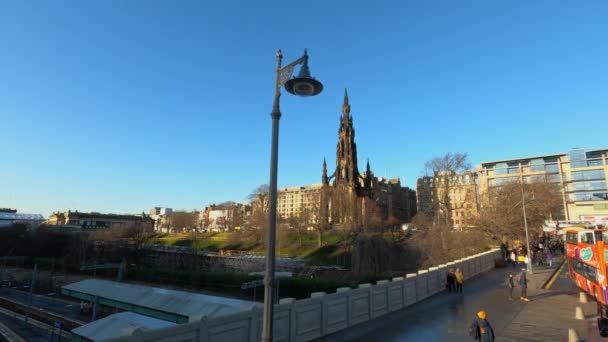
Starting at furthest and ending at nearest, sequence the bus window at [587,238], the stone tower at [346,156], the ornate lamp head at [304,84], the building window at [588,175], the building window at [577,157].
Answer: the building window at [577,157] → the building window at [588,175] → the stone tower at [346,156] → the bus window at [587,238] → the ornate lamp head at [304,84]

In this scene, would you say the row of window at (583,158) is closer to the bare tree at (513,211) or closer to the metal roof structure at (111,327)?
the bare tree at (513,211)

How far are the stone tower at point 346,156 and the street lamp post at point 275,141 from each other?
6602 centimetres

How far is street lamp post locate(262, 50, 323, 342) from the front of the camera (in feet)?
19.0

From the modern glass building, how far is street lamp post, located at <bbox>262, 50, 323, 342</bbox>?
84.2 meters

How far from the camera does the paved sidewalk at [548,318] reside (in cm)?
1070

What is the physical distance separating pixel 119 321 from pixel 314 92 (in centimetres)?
1168

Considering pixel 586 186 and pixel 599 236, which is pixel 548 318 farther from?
pixel 586 186

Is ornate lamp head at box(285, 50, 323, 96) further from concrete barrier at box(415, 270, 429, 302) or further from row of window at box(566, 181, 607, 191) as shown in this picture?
row of window at box(566, 181, 607, 191)

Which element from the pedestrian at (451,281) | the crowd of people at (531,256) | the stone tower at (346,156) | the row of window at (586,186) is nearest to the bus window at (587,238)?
the pedestrian at (451,281)

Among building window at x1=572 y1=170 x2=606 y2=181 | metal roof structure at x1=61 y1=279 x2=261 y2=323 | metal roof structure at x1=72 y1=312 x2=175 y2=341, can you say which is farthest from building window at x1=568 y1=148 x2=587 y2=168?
metal roof structure at x1=72 y1=312 x2=175 y2=341

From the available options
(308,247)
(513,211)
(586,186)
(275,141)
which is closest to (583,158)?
→ (586,186)

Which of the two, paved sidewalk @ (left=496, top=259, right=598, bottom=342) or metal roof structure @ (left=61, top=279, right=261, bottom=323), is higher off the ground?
paved sidewalk @ (left=496, top=259, right=598, bottom=342)

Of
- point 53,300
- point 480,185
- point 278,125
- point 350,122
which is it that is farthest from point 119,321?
point 480,185

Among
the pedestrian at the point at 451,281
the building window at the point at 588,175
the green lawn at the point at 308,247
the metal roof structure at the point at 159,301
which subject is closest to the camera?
the metal roof structure at the point at 159,301
